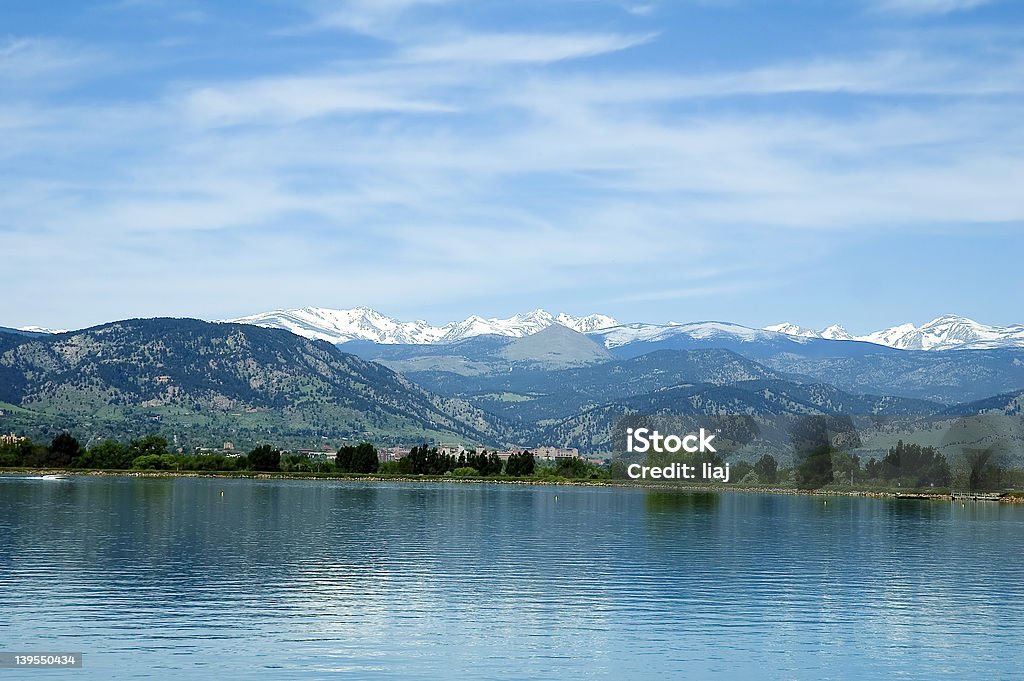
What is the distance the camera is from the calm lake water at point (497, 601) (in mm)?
49062

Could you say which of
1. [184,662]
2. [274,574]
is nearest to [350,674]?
[184,662]

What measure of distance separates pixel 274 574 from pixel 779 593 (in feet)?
97.7

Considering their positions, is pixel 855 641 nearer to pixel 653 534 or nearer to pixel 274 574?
pixel 274 574

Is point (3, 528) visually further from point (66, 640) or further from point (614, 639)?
point (614, 639)

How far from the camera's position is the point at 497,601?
65.4 metres

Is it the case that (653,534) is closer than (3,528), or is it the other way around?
(3,528)

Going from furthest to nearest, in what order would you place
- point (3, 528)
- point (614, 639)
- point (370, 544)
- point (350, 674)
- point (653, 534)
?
point (653, 534) < point (3, 528) < point (370, 544) < point (614, 639) < point (350, 674)

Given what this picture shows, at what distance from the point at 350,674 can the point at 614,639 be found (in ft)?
44.6

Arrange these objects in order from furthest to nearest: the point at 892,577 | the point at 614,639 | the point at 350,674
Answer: the point at 892,577
the point at 614,639
the point at 350,674

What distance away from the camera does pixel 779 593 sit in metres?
72.5

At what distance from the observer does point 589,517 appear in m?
154

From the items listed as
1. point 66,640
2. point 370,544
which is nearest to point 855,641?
point 66,640

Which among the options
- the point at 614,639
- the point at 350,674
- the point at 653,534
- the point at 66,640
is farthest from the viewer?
the point at 653,534

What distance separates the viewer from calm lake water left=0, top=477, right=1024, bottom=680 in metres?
49.1
